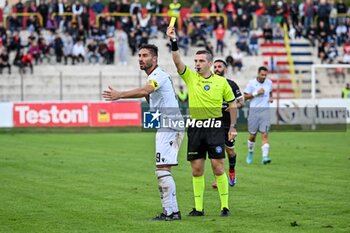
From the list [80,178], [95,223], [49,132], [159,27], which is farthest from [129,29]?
[95,223]

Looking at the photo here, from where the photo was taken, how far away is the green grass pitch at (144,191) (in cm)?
1298

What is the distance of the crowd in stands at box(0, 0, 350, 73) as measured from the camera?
49719mm

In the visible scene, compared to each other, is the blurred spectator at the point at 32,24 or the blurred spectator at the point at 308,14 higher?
the blurred spectator at the point at 308,14

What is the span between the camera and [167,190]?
527 inches

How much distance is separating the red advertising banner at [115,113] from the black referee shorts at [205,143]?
28.6m

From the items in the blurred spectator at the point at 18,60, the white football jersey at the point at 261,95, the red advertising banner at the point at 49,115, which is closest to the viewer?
Result: the white football jersey at the point at 261,95

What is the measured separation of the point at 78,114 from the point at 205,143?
28.9m

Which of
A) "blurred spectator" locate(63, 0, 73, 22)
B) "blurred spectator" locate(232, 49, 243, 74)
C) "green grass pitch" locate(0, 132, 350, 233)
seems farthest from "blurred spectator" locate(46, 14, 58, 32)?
"green grass pitch" locate(0, 132, 350, 233)

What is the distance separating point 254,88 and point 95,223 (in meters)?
12.1

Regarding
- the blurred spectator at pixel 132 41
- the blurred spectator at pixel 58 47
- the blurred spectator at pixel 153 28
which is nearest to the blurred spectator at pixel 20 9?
the blurred spectator at pixel 58 47

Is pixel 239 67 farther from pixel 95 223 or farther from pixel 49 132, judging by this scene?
pixel 95 223

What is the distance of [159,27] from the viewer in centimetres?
5181

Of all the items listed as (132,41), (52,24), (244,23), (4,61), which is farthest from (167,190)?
(244,23)

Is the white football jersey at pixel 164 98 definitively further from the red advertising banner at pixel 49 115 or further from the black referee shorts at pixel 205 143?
the red advertising banner at pixel 49 115
